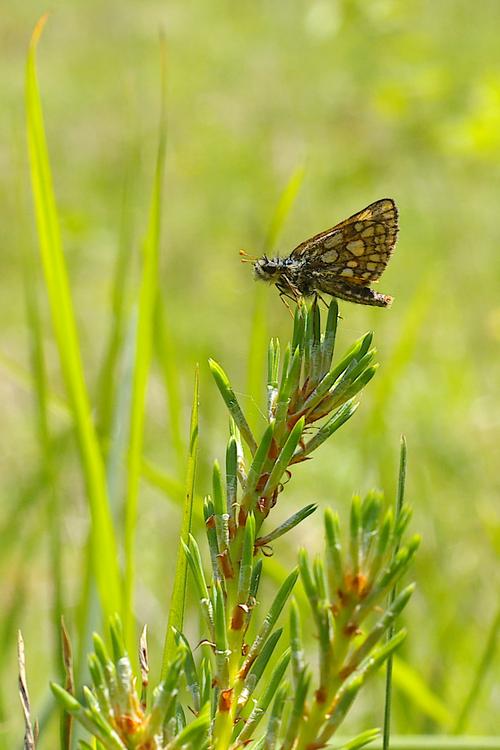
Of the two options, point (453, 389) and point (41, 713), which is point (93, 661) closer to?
point (41, 713)

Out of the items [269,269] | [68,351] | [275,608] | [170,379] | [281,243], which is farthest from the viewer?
[281,243]

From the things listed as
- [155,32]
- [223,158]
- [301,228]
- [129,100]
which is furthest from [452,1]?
[129,100]

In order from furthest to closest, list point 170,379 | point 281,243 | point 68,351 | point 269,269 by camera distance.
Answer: point 281,243 → point 170,379 → point 269,269 → point 68,351

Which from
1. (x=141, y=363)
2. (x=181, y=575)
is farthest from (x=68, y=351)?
(x=181, y=575)

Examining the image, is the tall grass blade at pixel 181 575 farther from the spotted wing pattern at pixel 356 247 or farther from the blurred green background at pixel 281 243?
the spotted wing pattern at pixel 356 247

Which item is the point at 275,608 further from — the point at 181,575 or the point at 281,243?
the point at 281,243

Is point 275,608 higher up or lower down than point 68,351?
lower down

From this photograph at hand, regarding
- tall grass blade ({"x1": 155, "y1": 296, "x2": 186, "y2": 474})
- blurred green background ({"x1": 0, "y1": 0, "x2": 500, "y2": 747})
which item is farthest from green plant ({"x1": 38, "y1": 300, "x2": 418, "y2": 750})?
tall grass blade ({"x1": 155, "y1": 296, "x2": 186, "y2": 474})

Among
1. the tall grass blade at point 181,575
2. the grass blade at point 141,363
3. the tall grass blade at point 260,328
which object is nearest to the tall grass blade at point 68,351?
the grass blade at point 141,363
